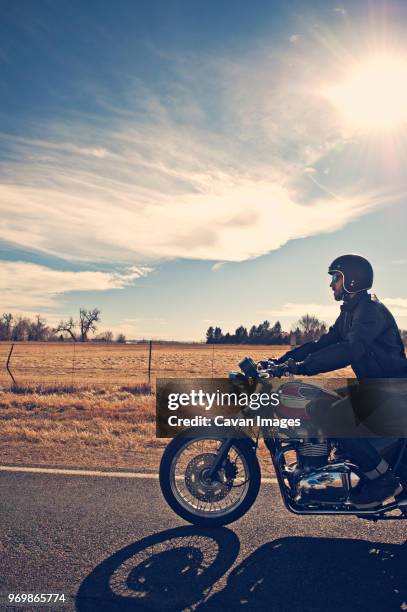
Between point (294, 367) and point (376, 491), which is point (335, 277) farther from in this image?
point (376, 491)

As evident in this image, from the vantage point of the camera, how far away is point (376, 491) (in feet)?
13.3

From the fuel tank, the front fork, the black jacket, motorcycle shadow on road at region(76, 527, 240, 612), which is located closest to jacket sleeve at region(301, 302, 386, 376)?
the black jacket

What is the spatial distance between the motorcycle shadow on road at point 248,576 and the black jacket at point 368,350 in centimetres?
138

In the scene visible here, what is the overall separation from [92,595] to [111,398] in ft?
36.7

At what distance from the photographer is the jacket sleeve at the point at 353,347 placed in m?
4.26

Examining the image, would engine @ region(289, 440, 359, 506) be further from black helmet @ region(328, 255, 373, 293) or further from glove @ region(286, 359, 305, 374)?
black helmet @ region(328, 255, 373, 293)

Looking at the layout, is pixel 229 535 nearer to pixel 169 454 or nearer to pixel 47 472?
pixel 169 454

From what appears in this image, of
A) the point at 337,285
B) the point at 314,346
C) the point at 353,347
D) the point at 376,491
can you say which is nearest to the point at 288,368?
the point at 353,347

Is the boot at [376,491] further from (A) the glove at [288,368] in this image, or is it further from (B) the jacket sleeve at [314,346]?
(B) the jacket sleeve at [314,346]

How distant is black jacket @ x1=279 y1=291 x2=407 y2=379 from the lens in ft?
14.0

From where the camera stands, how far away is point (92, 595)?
327cm

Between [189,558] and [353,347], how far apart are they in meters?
2.10

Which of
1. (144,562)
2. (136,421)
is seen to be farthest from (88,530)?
(136,421)

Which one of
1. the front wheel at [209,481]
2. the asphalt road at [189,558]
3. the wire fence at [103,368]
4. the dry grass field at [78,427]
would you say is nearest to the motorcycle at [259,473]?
the front wheel at [209,481]
